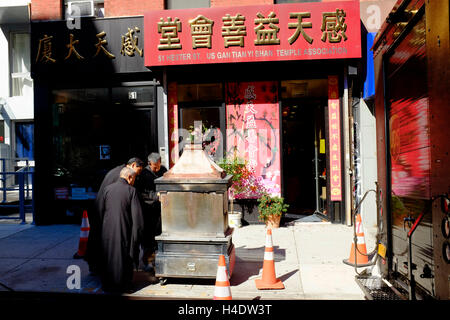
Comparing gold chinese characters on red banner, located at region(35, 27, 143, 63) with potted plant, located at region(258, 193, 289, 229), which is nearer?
potted plant, located at region(258, 193, 289, 229)

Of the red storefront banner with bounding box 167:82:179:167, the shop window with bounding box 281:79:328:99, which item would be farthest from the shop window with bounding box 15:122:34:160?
the shop window with bounding box 281:79:328:99

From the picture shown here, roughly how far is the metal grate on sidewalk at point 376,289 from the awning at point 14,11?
12937mm

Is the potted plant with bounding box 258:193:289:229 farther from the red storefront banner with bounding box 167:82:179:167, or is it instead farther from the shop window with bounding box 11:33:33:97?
the shop window with bounding box 11:33:33:97

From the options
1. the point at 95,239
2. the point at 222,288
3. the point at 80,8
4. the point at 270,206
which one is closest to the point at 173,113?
the point at 270,206

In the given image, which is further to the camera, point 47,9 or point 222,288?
point 47,9

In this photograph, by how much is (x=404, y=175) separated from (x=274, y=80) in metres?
6.48

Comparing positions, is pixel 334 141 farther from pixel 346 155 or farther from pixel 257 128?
pixel 257 128

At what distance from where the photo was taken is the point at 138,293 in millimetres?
5078

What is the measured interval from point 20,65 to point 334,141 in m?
14.2

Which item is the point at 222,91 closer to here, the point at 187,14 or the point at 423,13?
the point at 187,14

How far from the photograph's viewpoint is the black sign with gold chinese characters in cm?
942

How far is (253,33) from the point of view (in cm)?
868

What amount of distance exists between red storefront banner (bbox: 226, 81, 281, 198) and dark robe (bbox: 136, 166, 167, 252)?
11.1 ft
